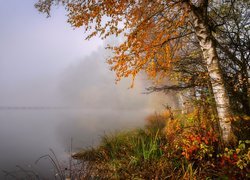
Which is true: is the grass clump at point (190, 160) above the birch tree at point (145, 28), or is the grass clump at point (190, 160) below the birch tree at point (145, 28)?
below

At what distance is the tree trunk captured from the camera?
6.88 metres

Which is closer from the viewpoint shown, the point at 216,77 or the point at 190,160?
the point at 190,160

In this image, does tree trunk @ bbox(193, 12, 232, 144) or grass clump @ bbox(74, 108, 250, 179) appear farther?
tree trunk @ bbox(193, 12, 232, 144)

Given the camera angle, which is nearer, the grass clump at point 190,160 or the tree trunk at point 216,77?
the grass clump at point 190,160

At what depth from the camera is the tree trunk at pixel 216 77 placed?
6879 millimetres

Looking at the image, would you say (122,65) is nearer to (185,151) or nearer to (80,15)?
(80,15)

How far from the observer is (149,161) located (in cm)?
666

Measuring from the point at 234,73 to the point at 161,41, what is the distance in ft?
8.87

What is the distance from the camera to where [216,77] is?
7.19 m

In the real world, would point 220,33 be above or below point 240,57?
above

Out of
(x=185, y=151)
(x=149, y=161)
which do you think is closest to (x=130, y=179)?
(x=149, y=161)

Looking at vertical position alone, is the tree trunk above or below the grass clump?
above

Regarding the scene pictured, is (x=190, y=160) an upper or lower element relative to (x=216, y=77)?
lower

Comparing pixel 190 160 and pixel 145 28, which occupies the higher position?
pixel 145 28
